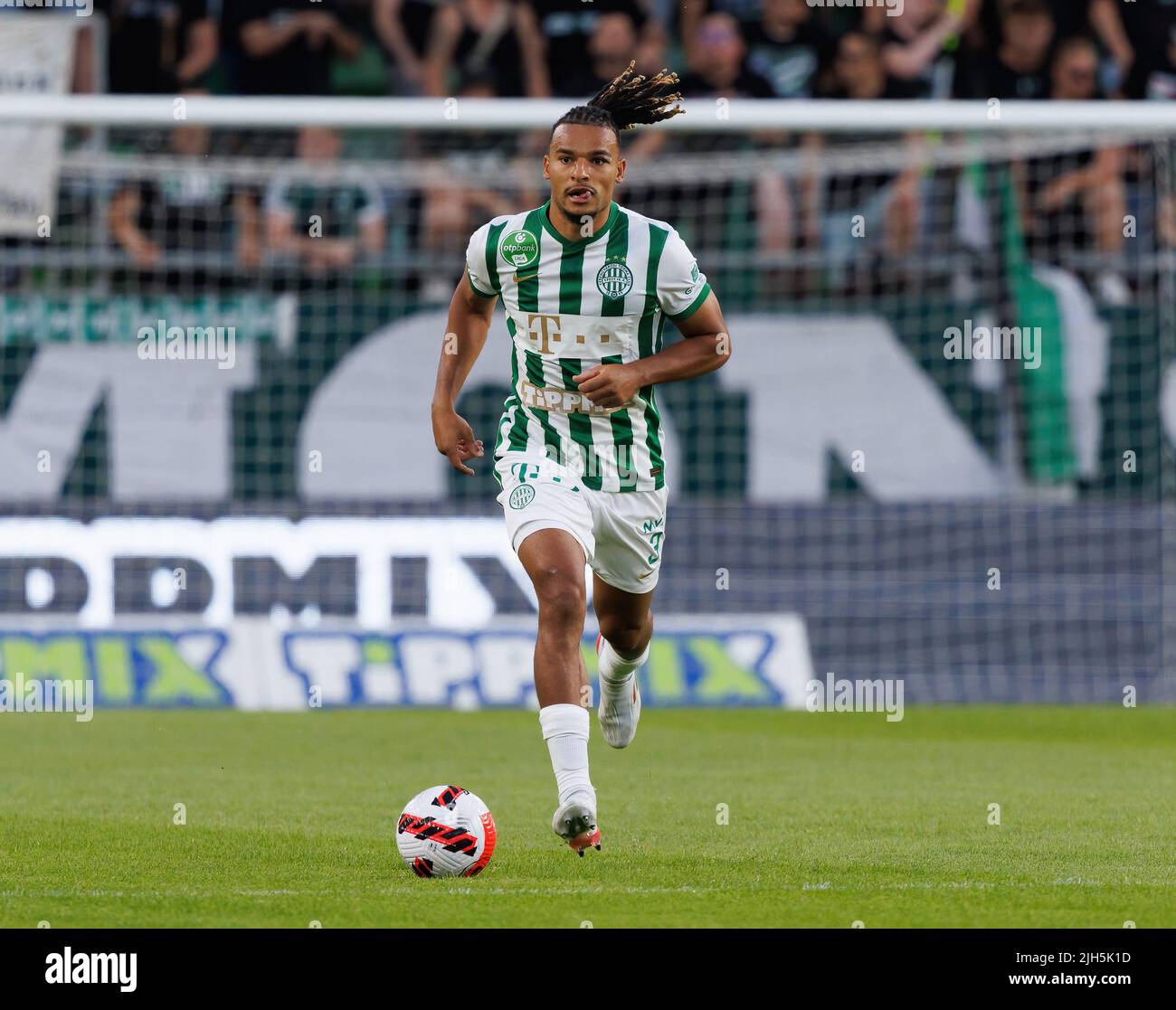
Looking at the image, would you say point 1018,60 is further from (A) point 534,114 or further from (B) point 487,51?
(A) point 534,114

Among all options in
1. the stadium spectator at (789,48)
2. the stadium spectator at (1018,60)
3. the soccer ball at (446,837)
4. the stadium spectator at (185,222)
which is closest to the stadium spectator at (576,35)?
the stadium spectator at (789,48)

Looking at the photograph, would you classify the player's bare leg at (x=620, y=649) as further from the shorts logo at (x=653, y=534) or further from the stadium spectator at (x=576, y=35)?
the stadium spectator at (x=576, y=35)

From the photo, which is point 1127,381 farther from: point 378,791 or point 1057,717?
point 378,791

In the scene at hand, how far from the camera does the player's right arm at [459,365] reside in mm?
7047

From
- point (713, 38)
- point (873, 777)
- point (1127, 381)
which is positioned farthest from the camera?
point (713, 38)

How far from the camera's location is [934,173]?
49.6ft

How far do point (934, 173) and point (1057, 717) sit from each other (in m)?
4.48

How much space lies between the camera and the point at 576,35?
1669 centimetres

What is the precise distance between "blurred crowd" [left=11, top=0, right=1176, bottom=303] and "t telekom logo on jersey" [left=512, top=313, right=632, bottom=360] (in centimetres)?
800

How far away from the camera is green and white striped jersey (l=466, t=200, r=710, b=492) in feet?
23.0

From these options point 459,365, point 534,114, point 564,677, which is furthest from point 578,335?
point 534,114

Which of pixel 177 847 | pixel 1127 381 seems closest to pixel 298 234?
pixel 1127 381

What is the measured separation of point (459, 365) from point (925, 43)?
1016cm

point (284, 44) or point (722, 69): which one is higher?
point (284, 44)
